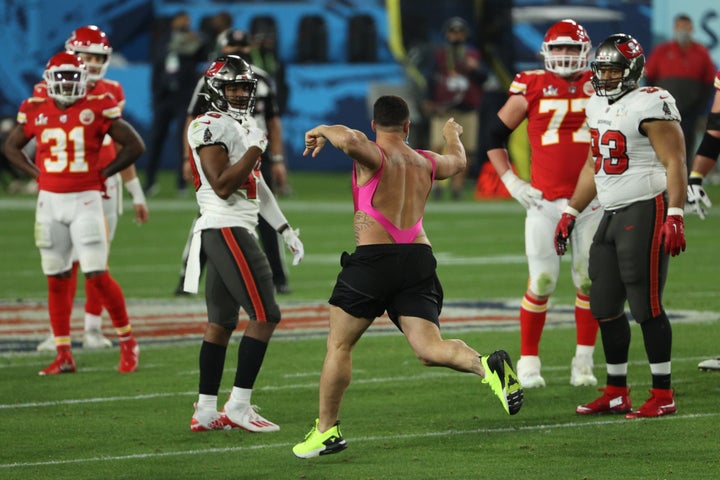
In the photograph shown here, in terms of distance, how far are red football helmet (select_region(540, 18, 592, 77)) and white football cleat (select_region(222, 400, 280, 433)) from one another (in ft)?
8.62

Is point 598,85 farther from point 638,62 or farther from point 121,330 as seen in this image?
point 121,330

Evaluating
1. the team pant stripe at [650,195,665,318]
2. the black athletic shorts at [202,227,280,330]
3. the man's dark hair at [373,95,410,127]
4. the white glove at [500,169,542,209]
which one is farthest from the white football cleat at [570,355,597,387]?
the man's dark hair at [373,95,410,127]

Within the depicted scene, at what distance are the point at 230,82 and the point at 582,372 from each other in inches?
104

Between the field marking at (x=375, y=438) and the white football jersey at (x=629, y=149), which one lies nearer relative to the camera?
the field marking at (x=375, y=438)

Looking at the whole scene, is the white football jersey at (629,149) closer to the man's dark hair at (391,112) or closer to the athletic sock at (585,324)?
the athletic sock at (585,324)

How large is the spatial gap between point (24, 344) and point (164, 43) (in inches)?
575

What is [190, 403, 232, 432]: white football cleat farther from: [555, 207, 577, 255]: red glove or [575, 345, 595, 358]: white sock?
[575, 345, 595, 358]: white sock

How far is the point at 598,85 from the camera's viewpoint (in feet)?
26.4

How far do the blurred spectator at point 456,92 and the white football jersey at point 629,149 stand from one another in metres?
14.4

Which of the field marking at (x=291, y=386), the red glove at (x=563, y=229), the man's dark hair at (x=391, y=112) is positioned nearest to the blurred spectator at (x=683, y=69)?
the field marking at (x=291, y=386)

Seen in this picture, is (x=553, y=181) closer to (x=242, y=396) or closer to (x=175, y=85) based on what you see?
(x=242, y=396)

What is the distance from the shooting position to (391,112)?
722cm

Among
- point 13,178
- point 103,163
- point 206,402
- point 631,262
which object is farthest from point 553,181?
point 13,178

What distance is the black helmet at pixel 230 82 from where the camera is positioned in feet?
26.0
